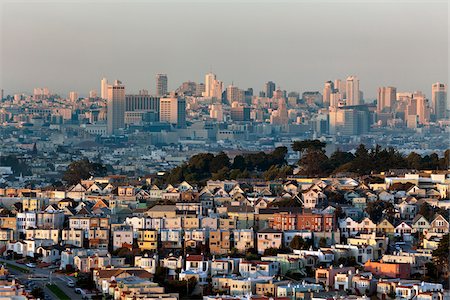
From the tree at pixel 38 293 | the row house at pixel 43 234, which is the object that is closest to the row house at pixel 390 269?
the tree at pixel 38 293

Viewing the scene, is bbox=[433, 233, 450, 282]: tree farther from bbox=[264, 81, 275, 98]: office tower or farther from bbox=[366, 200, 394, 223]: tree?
bbox=[264, 81, 275, 98]: office tower

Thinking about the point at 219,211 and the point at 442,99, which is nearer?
the point at 219,211

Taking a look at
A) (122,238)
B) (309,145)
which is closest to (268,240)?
(122,238)

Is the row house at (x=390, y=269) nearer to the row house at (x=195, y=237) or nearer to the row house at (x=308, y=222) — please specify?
the row house at (x=308, y=222)

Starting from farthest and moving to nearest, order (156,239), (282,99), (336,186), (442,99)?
(282,99) < (442,99) < (336,186) < (156,239)

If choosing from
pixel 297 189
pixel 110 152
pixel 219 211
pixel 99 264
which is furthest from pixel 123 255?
pixel 110 152

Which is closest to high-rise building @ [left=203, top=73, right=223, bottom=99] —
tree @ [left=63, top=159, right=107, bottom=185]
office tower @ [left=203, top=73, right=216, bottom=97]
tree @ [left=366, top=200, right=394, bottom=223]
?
office tower @ [left=203, top=73, right=216, bottom=97]

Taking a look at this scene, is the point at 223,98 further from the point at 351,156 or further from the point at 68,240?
the point at 68,240

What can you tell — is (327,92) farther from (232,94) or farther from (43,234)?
(43,234)
